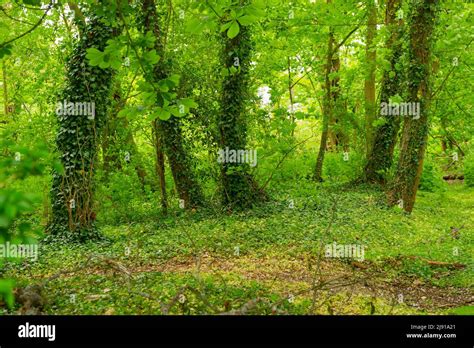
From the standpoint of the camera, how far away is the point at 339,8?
15781mm

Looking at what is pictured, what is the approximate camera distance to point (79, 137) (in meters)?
11.0

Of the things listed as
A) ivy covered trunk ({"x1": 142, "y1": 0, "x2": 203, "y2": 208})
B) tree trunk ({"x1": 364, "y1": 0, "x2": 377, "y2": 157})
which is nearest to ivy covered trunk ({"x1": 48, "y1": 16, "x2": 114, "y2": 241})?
ivy covered trunk ({"x1": 142, "y1": 0, "x2": 203, "y2": 208})

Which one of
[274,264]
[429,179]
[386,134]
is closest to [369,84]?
[386,134]

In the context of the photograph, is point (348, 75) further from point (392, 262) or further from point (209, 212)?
point (392, 262)

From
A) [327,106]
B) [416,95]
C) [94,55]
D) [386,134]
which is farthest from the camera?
[327,106]

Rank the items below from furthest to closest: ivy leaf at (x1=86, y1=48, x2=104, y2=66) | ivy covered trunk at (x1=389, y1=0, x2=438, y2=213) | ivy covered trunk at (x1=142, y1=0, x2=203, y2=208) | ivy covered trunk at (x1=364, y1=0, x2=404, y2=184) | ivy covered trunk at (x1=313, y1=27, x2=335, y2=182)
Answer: ivy covered trunk at (x1=313, y1=27, x2=335, y2=182) → ivy covered trunk at (x1=364, y1=0, x2=404, y2=184) → ivy covered trunk at (x1=142, y1=0, x2=203, y2=208) → ivy covered trunk at (x1=389, y1=0, x2=438, y2=213) → ivy leaf at (x1=86, y1=48, x2=104, y2=66)

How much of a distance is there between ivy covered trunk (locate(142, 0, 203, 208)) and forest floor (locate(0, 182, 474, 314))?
698 mm

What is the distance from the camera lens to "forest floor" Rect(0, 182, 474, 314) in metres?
5.78

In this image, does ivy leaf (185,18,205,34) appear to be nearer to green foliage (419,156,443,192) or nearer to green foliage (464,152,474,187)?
green foliage (419,156,443,192)

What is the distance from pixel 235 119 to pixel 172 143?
1852mm

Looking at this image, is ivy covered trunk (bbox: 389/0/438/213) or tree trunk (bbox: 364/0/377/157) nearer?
ivy covered trunk (bbox: 389/0/438/213)

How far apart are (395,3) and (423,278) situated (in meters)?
11.9

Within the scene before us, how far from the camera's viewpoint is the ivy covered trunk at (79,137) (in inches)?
432

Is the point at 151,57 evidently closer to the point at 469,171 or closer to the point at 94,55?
the point at 94,55
